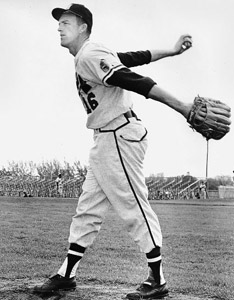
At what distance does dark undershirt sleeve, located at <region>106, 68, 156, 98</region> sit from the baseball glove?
0.39 metres

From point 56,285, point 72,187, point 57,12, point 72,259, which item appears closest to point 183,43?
point 57,12

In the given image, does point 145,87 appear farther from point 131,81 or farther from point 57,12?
point 57,12

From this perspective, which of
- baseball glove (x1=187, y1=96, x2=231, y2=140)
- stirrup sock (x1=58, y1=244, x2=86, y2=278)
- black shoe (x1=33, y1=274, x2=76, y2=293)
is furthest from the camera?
stirrup sock (x1=58, y1=244, x2=86, y2=278)

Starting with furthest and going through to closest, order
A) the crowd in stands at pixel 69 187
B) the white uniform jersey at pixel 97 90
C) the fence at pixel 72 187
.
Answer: the fence at pixel 72 187 → the crowd in stands at pixel 69 187 → the white uniform jersey at pixel 97 90

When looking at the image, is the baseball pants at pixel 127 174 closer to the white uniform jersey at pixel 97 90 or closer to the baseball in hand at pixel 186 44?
the white uniform jersey at pixel 97 90

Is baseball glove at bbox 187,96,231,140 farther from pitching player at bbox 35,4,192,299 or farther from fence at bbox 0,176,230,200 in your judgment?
fence at bbox 0,176,230,200

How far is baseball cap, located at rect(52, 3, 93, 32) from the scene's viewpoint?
4.55m

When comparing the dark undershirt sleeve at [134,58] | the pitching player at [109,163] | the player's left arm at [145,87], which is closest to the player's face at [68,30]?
the pitching player at [109,163]

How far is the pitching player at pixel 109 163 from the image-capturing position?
4.24 m

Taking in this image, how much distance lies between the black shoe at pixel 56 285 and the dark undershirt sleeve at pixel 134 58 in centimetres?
197

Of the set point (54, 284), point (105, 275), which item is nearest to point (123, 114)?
point (54, 284)

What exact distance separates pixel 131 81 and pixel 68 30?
3.05 ft

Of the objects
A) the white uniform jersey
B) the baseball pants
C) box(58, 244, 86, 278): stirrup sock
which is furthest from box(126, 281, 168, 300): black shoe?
the white uniform jersey

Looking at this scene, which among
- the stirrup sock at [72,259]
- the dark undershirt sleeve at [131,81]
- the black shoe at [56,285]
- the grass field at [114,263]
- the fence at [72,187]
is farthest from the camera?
the fence at [72,187]
